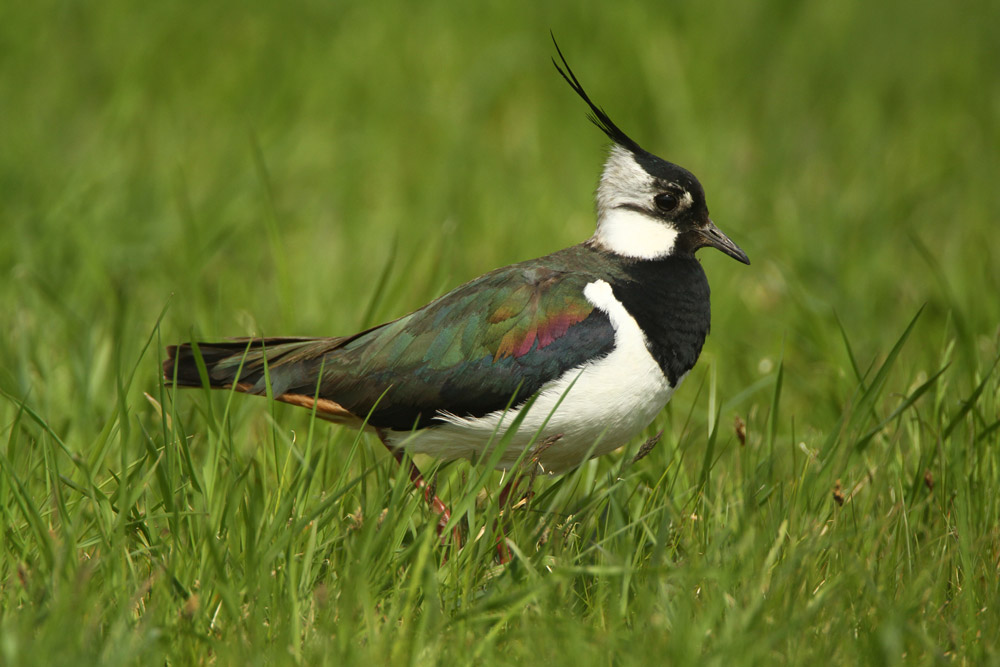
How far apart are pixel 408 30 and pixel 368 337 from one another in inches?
195

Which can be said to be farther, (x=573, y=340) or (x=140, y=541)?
(x=573, y=340)

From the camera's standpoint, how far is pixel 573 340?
3.75m

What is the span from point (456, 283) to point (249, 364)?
2154 mm

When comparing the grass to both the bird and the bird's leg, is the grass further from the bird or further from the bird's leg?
the bird

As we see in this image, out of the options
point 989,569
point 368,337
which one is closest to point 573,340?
point 368,337

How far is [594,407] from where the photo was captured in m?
3.64

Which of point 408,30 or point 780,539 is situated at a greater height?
point 408,30

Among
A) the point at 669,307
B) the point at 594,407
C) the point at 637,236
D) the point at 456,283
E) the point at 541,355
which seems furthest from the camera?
the point at 456,283

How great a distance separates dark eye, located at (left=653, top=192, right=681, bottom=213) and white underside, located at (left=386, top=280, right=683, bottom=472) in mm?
466

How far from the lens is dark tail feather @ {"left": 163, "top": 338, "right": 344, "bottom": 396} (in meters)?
4.09

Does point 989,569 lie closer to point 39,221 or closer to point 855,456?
point 855,456

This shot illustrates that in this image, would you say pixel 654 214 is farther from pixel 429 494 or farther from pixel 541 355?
pixel 429 494

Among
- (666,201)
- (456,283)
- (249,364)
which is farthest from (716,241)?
(456,283)

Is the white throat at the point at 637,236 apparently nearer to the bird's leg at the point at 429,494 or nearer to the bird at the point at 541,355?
the bird at the point at 541,355
